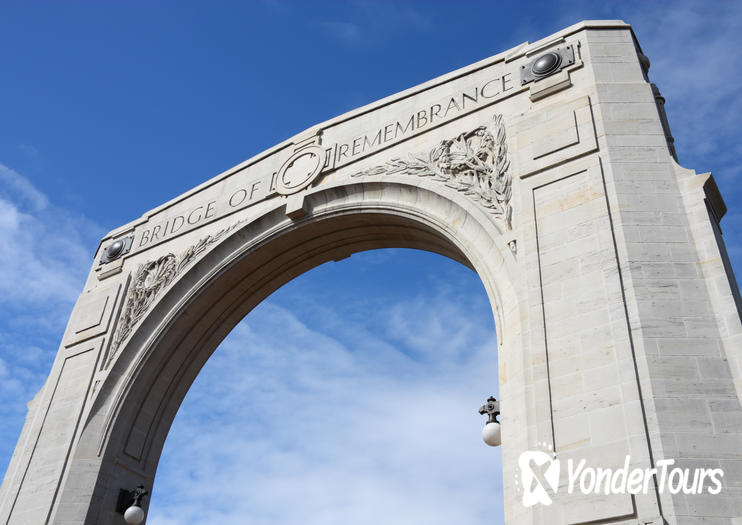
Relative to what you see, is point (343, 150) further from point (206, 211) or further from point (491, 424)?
point (491, 424)

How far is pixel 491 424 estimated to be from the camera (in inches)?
374

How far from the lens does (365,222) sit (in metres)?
13.5

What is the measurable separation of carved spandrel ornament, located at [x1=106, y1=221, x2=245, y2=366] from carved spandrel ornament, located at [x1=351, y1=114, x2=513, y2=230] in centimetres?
398

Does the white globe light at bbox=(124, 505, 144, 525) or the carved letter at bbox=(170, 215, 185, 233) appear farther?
the carved letter at bbox=(170, 215, 185, 233)

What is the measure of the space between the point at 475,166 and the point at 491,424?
13.4ft

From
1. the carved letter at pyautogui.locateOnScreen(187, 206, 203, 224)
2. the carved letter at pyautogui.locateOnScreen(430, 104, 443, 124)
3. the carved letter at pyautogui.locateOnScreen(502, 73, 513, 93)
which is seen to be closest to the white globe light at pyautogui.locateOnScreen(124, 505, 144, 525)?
the carved letter at pyautogui.locateOnScreen(187, 206, 203, 224)

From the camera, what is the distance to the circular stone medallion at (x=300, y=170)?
14.1 metres

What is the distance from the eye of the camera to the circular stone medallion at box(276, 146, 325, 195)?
46.3 feet

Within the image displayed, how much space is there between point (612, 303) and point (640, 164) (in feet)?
7.11

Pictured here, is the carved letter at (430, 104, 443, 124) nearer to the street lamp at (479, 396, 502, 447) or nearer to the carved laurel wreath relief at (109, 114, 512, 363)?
the carved laurel wreath relief at (109, 114, 512, 363)

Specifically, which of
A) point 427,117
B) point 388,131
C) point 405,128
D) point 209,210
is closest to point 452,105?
point 427,117

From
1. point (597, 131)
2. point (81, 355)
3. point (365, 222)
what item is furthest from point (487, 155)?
point (81, 355)

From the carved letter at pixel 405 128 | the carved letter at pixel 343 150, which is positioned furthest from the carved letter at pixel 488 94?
the carved letter at pixel 343 150

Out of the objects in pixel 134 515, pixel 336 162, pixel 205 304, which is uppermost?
pixel 336 162
